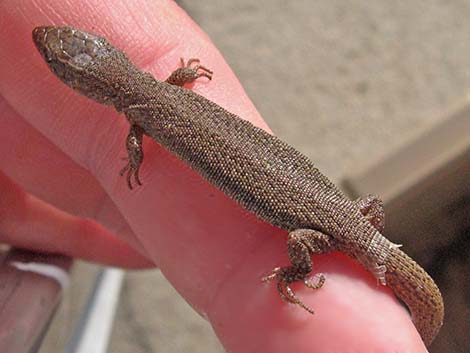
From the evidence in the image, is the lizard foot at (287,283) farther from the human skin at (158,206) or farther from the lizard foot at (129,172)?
the lizard foot at (129,172)

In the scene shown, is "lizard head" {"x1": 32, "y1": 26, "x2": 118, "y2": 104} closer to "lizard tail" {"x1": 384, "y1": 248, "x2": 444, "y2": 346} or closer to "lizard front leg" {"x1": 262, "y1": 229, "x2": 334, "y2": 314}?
"lizard front leg" {"x1": 262, "y1": 229, "x2": 334, "y2": 314}

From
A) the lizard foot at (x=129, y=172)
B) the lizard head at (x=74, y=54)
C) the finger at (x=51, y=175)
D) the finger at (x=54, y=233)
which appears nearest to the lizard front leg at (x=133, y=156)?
the lizard foot at (x=129, y=172)

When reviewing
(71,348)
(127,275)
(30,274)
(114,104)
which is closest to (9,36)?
(114,104)

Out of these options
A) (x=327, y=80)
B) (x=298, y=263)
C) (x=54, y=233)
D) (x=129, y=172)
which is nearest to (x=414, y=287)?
(x=298, y=263)

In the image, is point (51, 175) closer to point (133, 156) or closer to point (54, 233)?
point (54, 233)

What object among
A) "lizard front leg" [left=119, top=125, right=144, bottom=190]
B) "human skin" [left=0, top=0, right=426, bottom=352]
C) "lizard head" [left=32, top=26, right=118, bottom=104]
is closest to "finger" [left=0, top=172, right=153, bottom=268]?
"human skin" [left=0, top=0, right=426, bottom=352]

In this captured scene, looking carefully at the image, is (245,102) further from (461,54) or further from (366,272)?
(461,54)
